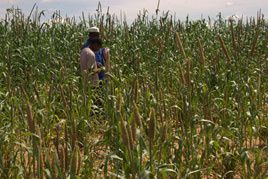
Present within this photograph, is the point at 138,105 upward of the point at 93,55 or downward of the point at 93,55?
downward

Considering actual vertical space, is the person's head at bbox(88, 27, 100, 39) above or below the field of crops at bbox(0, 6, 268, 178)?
above

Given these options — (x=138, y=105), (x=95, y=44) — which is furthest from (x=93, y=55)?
(x=138, y=105)

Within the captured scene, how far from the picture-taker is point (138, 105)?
459cm

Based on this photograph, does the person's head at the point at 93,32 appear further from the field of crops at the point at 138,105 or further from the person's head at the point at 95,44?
the field of crops at the point at 138,105

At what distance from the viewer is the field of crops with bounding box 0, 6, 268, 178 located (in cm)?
246

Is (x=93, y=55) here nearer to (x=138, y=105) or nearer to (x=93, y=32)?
(x=93, y=32)

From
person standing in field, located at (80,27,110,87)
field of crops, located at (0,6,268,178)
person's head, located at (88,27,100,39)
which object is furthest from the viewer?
person's head, located at (88,27,100,39)

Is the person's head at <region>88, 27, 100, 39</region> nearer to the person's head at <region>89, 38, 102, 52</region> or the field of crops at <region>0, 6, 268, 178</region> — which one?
the person's head at <region>89, 38, 102, 52</region>

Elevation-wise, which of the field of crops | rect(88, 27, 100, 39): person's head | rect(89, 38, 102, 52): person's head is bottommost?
the field of crops

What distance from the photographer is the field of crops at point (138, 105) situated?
8.07 ft

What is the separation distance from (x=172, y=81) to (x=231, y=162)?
8.93 feet

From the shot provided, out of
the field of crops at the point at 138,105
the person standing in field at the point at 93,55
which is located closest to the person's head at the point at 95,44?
the person standing in field at the point at 93,55

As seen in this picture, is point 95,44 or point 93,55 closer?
point 93,55


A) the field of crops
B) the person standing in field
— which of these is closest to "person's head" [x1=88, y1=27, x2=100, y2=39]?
the person standing in field
